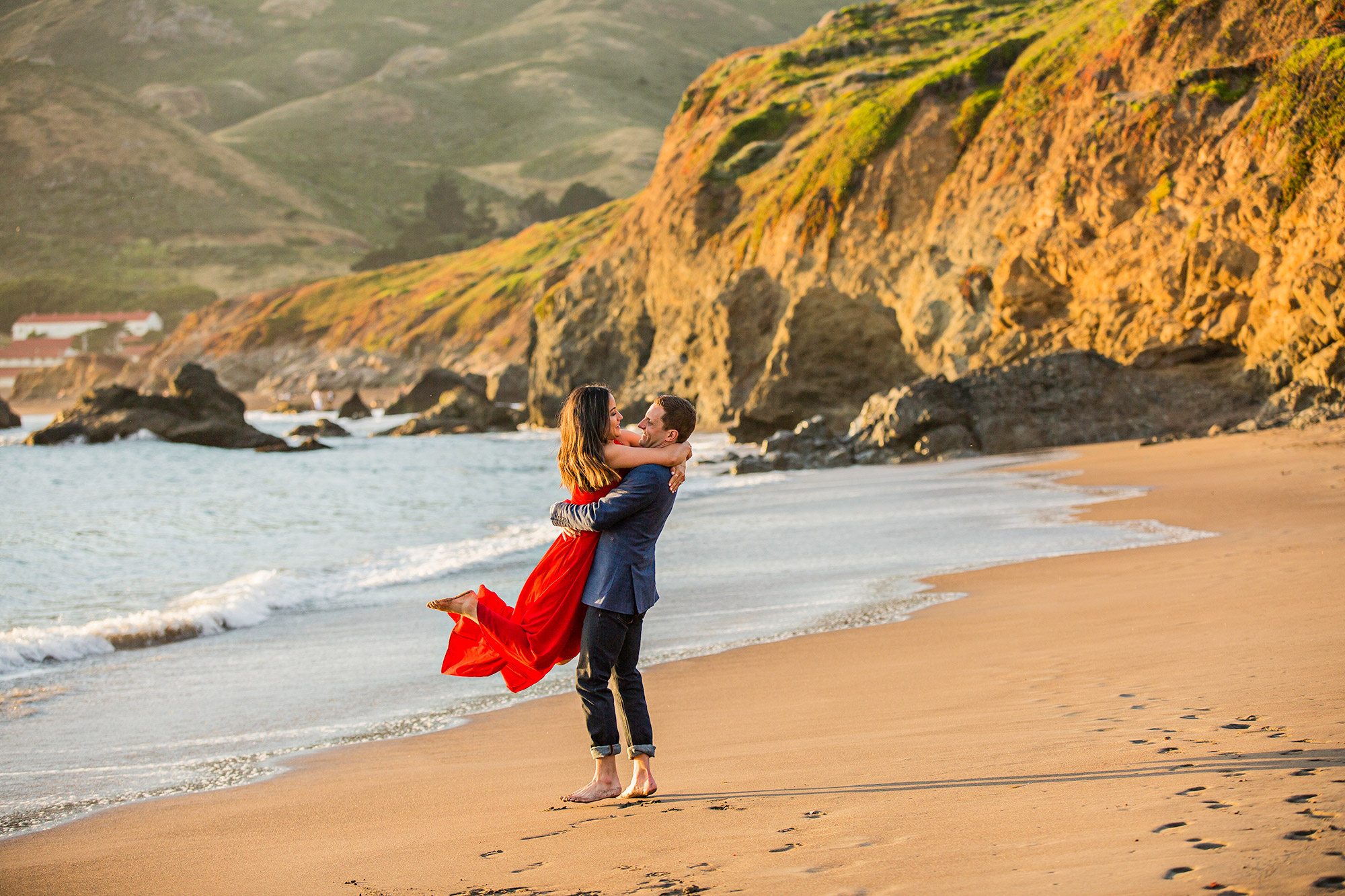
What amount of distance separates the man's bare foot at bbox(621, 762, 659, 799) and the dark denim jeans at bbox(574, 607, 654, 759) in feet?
0.19

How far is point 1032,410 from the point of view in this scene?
21.7 metres

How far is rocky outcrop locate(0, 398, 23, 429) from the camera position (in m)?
51.1

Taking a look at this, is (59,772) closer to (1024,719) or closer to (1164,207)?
(1024,719)

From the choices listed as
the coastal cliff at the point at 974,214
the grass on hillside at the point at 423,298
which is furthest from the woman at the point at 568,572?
the grass on hillside at the point at 423,298

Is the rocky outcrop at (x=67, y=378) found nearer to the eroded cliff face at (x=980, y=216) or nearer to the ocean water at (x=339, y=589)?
the eroded cliff face at (x=980, y=216)

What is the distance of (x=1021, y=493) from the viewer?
1428 cm

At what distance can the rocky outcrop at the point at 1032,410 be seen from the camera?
2078 centimetres

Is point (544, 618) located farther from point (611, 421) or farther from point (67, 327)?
point (67, 327)

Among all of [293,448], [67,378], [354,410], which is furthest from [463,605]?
[67,378]

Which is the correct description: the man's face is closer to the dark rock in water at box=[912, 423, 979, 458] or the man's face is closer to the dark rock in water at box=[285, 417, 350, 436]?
the dark rock in water at box=[912, 423, 979, 458]

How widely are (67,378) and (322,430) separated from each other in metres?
57.1

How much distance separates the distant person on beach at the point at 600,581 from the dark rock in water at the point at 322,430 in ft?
130

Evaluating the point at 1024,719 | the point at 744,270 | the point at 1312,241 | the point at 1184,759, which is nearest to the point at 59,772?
the point at 1024,719

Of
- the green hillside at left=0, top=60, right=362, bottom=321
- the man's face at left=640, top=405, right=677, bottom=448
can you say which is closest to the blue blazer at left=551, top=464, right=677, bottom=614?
the man's face at left=640, top=405, right=677, bottom=448
